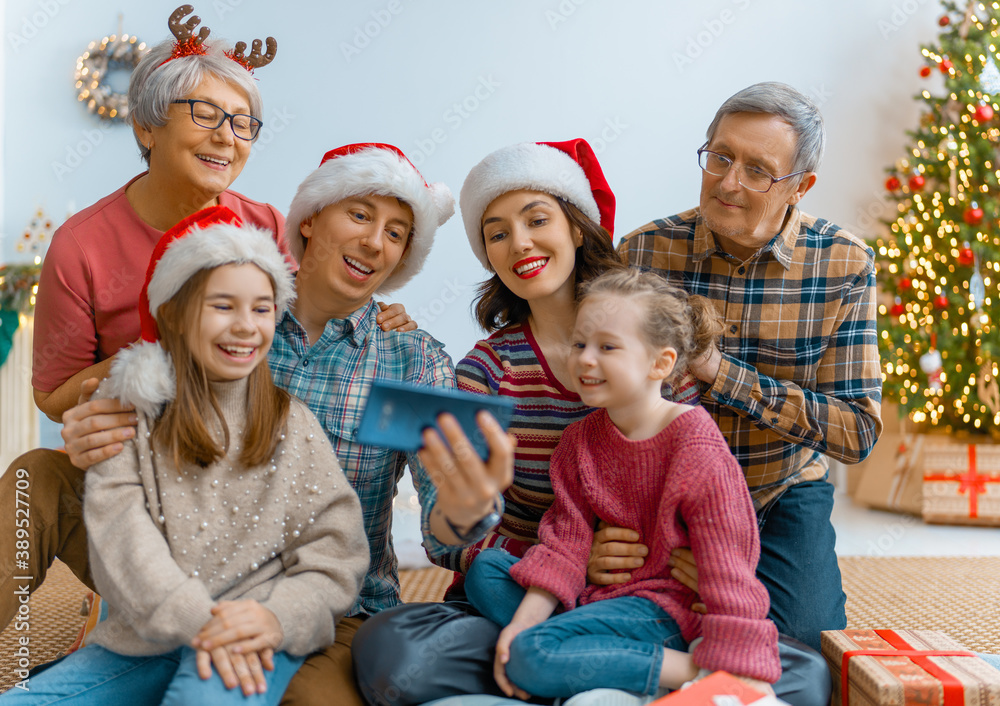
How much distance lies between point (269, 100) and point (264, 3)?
0.50m

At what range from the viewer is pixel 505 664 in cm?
137

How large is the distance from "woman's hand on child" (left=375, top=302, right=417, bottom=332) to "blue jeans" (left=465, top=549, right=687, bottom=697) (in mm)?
755

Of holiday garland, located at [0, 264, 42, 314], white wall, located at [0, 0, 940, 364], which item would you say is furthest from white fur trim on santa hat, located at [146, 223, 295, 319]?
holiday garland, located at [0, 264, 42, 314]

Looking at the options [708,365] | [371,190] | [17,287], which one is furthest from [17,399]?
[708,365]

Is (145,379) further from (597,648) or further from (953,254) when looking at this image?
(953,254)

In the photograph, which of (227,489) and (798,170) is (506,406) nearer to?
(227,489)

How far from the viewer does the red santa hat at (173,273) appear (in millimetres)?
1415

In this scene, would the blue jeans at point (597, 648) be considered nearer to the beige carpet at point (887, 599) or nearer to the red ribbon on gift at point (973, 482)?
the beige carpet at point (887, 599)

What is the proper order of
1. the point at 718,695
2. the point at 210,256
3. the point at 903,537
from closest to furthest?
the point at 718,695 → the point at 210,256 → the point at 903,537

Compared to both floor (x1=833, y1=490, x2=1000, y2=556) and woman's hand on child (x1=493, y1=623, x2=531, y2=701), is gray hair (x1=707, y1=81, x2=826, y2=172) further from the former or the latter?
floor (x1=833, y1=490, x2=1000, y2=556)

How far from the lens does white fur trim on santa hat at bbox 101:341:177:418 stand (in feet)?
4.61

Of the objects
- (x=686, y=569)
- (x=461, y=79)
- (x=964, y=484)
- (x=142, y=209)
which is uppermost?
(x=461, y=79)

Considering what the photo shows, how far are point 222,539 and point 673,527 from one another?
2.68 ft

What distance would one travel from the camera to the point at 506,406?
122cm
